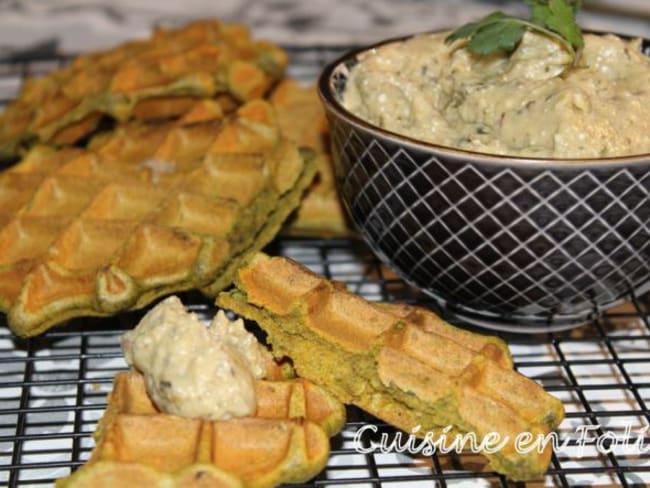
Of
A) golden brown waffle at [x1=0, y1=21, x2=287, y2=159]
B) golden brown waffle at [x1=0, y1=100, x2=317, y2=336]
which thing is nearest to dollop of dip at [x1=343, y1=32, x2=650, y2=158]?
golden brown waffle at [x1=0, y1=100, x2=317, y2=336]

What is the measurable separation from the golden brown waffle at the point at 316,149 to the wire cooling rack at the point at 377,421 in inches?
2.9

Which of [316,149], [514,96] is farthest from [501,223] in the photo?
[316,149]

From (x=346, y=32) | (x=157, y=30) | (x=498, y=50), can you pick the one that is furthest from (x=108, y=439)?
(x=346, y=32)

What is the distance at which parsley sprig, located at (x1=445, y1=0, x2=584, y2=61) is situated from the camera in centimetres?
174

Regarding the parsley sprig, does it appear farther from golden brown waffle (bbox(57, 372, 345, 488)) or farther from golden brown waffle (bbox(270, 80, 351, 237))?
golden brown waffle (bbox(57, 372, 345, 488))

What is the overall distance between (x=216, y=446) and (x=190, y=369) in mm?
126

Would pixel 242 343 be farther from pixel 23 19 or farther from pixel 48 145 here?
pixel 23 19

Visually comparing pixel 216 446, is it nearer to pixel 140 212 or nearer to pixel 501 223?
→ pixel 501 223

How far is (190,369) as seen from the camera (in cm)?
143

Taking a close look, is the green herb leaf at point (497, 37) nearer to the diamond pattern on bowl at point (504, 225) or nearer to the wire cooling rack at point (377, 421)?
the diamond pattern on bowl at point (504, 225)

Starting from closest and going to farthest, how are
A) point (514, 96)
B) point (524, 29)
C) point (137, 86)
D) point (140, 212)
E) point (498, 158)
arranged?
point (498, 158), point (514, 96), point (524, 29), point (140, 212), point (137, 86)

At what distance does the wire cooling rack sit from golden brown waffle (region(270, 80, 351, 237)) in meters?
0.07

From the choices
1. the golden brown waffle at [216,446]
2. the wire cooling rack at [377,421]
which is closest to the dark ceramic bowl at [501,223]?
the wire cooling rack at [377,421]

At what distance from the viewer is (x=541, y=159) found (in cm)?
153
